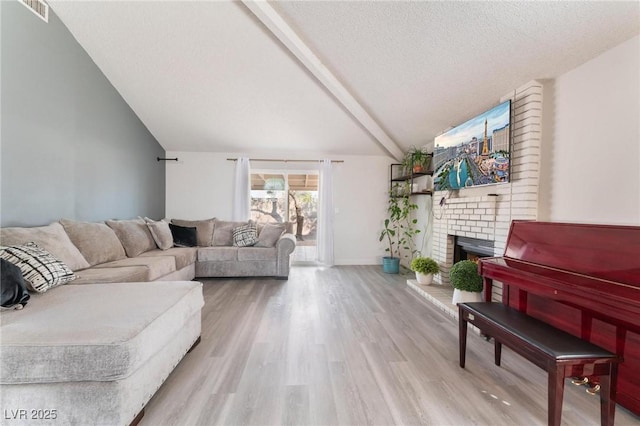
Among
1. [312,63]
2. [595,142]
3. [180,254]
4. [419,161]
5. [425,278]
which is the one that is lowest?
[425,278]

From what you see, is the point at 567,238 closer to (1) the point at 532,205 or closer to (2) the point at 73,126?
(1) the point at 532,205

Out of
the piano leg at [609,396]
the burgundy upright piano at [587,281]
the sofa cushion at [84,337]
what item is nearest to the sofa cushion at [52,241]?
the sofa cushion at [84,337]

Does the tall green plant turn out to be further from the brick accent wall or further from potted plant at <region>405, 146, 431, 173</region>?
the brick accent wall

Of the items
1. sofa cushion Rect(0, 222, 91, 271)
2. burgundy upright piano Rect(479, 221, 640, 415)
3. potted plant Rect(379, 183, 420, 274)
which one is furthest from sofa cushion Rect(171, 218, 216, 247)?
burgundy upright piano Rect(479, 221, 640, 415)

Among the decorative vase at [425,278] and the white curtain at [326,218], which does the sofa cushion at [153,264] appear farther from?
the decorative vase at [425,278]

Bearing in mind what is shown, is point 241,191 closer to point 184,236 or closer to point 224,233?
point 224,233

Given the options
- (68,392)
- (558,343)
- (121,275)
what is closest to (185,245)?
(121,275)

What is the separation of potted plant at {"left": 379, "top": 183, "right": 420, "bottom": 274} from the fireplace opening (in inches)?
46.0

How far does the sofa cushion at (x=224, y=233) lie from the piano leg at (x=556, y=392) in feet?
13.3

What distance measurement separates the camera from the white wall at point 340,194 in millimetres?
4949

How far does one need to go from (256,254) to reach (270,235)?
0.38m

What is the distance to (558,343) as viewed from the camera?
1.24 metres

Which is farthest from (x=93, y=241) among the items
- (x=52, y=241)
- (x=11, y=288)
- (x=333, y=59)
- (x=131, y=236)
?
(x=333, y=59)

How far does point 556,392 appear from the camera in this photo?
3.80 ft
